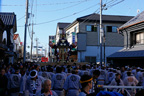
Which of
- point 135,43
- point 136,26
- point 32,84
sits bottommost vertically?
point 32,84

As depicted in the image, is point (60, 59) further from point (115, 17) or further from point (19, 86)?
point (19, 86)

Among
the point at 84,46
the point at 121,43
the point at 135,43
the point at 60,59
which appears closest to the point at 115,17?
the point at 121,43

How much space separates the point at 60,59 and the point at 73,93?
27.2 m

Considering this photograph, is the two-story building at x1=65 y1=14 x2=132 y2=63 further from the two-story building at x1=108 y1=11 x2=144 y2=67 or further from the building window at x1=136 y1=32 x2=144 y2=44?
the building window at x1=136 y1=32 x2=144 y2=44

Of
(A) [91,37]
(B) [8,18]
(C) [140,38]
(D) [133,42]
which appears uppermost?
(B) [8,18]

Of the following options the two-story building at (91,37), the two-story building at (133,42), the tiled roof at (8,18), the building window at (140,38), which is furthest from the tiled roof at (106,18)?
the building window at (140,38)

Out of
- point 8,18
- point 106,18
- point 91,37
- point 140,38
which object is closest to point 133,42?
point 140,38

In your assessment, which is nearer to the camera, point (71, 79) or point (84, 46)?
point (71, 79)

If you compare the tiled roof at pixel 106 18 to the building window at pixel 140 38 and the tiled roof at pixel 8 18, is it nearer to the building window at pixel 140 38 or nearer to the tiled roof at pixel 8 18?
the tiled roof at pixel 8 18

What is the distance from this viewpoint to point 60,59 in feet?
113

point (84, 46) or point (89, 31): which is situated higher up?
point (89, 31)

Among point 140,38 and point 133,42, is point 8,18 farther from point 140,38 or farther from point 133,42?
point 140,38

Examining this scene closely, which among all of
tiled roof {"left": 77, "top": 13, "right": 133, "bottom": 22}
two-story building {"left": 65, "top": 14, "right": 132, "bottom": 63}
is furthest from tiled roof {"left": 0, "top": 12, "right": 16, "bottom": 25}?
tiled roof {"left": 77, "top": 13, "right": 133, "bottom": 22}

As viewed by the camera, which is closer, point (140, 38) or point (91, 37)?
point (140, 38)
